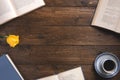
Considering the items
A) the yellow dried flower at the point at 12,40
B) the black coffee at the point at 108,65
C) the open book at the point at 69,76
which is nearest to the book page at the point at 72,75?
the open book at the point at 69,76

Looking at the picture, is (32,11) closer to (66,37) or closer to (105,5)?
(66,37)

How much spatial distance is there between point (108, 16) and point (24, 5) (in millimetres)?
351

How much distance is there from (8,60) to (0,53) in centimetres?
5

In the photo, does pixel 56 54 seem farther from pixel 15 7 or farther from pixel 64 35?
pixel 15 7

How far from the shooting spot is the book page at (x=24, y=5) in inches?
51.1

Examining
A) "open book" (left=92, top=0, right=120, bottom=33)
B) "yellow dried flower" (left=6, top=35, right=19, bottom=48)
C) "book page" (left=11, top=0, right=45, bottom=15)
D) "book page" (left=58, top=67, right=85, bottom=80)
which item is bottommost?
"book page" (left=58, top=67, right=85, bottom=80)

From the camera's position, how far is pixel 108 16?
1303 mm

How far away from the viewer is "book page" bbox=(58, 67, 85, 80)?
1.27 metres

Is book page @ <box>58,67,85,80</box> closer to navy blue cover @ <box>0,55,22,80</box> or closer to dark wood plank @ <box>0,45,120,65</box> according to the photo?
dark wood plank @ <box>0,45,120,65</box>

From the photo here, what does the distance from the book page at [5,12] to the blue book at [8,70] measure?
16 cm

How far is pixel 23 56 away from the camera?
1.29 m

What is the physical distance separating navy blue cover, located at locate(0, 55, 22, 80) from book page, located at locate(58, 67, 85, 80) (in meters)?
0.18

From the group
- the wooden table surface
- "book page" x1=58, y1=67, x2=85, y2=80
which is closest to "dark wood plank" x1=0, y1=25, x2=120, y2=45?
the wooden table surface

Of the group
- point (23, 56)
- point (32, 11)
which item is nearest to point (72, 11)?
point (32, 11)
